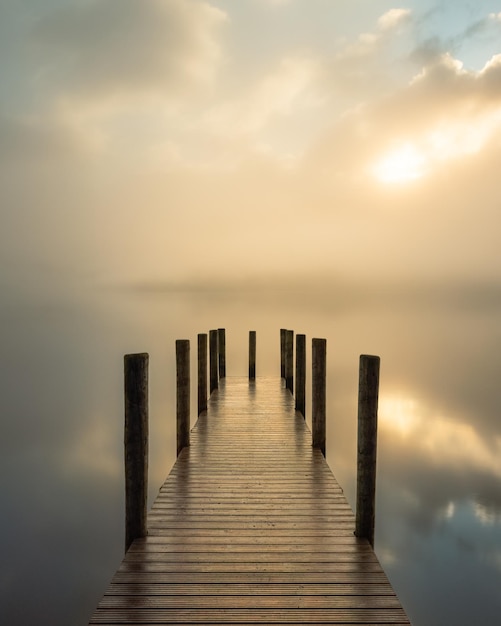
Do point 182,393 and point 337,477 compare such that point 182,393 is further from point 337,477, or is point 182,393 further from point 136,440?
point 337,477

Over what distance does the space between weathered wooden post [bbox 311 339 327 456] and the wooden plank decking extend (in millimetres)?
571

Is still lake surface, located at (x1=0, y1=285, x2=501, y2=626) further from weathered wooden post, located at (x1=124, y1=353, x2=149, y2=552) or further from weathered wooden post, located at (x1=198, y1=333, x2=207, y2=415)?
weathered wooden post, located at (x1=124, y1=353, x2=149, y2=552)

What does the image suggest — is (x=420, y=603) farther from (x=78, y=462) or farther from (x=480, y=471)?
(x=78, y=462)

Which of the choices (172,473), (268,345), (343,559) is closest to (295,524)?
(343,559)

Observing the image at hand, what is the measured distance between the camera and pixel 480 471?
1568cm

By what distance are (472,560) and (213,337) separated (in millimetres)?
8961

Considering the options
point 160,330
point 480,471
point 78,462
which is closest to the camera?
point 480,471

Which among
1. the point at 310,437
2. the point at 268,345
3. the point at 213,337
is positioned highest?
the point at 213,337

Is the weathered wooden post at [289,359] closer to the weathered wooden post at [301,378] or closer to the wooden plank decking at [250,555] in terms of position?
the weathered wooden post at [301,378]

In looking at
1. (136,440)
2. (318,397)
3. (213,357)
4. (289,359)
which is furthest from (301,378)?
(136,440)

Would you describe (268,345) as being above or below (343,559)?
below

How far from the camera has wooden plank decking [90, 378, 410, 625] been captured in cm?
306

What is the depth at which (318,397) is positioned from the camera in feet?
24.6

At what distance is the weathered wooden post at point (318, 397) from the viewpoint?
7.36m
